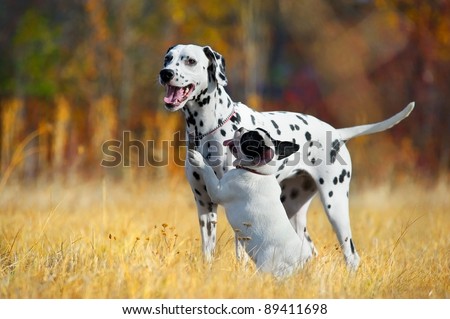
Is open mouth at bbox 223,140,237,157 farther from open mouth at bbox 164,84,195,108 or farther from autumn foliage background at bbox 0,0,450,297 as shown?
autumn foliage background at bbox 0,0,450,297

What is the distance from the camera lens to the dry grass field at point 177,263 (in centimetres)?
514

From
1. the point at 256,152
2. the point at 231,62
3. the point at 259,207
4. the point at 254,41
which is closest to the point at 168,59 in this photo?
the point at 256,152

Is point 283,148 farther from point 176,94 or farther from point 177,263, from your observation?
point 177,263

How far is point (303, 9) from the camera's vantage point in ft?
69.2

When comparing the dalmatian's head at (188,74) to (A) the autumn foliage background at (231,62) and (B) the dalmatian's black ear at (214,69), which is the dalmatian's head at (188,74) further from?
(A) the autumn foliage background at (231,62)

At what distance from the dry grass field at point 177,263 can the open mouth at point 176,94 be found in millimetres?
1058

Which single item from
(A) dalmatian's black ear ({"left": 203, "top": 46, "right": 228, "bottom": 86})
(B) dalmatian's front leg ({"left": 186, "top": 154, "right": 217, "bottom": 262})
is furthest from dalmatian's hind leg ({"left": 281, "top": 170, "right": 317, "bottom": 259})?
(A) dalmatian's black ear ({"left": 203, "top": 46, "right": 228, "bottom": 86})

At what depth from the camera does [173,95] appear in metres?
6.34

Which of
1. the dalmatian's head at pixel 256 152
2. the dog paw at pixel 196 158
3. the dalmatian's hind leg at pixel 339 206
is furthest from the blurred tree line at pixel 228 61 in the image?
the dalmatian's head at pixel 256 152

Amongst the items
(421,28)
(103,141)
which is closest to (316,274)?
(103,141)

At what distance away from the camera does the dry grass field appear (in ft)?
16.9

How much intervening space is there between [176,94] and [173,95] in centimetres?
3

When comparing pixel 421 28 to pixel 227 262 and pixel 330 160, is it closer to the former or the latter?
pixel 330 160

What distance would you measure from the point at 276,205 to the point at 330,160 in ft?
4.85
